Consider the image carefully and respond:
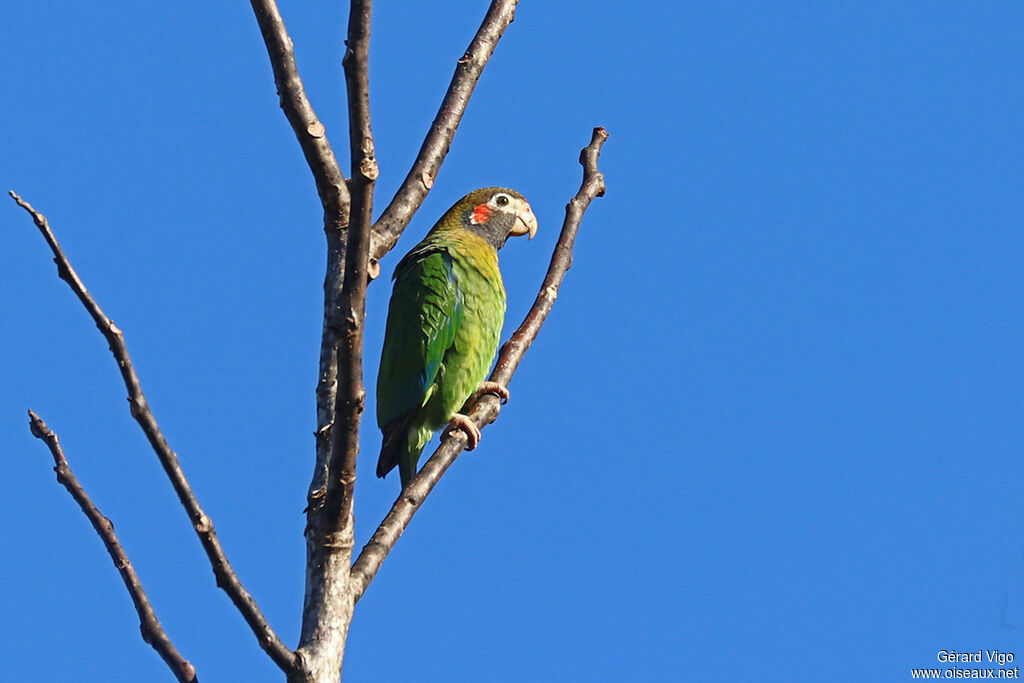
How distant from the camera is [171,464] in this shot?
2.36 metres

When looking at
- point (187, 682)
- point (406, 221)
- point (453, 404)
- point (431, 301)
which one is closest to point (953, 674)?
point (453, 404)

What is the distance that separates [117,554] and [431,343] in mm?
2998

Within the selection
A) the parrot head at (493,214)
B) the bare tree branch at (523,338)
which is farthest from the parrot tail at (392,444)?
the parrot head at (493,214)

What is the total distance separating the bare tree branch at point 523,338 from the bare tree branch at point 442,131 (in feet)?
2.78

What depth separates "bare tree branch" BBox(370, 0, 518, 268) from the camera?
361 centimetres

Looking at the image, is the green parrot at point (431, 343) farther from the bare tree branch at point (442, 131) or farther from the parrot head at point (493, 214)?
the bare tree branch at point (442, 131)

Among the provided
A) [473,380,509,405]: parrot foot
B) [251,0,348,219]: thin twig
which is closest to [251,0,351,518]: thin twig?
[251,0,348,219]: thin twig

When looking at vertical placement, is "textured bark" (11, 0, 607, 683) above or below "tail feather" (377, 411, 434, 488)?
below

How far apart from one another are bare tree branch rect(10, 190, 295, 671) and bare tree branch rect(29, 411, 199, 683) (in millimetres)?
241

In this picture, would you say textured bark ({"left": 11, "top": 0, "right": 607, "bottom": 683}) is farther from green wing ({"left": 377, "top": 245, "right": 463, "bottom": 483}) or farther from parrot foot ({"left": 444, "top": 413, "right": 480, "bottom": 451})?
green wing ({"left": 377, "top": 245, "right": 463, "bottom": 483})

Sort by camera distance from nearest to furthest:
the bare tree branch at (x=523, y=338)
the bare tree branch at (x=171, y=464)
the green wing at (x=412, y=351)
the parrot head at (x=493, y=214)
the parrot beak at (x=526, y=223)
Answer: the bare tree branch at (x=171, y=464), the bare tree branch at (x=523, y=338), the green wing at (x=412, y=351), the parrot head at (x=493, y=214), the parrot beak at (x=526, y=223)

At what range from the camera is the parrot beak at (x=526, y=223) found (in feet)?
23.1

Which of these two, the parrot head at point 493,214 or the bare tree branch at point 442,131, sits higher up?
the parrot head at point 493,214

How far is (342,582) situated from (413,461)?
2859mm
